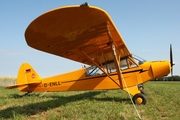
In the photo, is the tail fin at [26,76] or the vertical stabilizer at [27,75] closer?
the tail fin at [26,76]

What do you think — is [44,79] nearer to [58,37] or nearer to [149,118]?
[58,37]

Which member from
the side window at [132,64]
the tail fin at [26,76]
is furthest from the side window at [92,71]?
the tail fin at [26,76]

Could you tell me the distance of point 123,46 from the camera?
8273mm

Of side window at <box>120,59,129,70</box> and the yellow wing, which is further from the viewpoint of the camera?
side window at <box>120,59,129,70</box>

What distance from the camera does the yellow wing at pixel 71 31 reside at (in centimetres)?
430

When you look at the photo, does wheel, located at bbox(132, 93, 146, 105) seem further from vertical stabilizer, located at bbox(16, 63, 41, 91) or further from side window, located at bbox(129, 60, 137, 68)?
vertical stabilizer, located at bbox(16, 63, 41, 91)

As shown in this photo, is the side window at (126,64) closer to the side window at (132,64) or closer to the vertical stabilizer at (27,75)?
the side window at (132,64)

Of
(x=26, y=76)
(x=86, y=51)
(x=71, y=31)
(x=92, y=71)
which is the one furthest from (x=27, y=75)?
(x=71, y=31)

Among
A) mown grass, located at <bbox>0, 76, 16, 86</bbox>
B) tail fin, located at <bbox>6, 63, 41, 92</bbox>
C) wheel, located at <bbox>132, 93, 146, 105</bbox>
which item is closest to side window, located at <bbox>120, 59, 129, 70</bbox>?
wheel, located at <bbox>132, 93, 146, 105</bbox>

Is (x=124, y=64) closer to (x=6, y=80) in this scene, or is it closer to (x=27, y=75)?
(x=27, y=75)

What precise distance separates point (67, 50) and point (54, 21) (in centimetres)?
288

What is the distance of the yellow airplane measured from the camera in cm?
458

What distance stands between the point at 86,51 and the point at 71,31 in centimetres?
269

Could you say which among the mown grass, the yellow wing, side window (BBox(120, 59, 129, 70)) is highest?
the yellow wing
